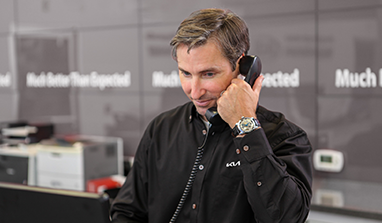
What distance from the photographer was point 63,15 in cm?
407

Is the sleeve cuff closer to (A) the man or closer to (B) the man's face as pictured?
(A) the man

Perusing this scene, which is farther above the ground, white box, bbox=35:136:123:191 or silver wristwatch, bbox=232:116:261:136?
silver wristwatch, bbox=232:116:261:136

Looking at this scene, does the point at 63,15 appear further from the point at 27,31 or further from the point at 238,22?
the point at 238,22

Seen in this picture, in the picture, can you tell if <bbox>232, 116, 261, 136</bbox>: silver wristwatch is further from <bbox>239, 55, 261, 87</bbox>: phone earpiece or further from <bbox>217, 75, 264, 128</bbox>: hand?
<bbox>239, 55, 261, 87</bbox>: phone earpiece

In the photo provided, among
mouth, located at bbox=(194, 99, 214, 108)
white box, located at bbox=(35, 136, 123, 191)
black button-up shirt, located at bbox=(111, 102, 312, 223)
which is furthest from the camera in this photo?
white box, located at bbox=(35, 136, 123, 191)

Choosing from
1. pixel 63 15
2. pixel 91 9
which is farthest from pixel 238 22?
pixel 63 15

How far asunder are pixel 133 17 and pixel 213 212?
266 centimetres

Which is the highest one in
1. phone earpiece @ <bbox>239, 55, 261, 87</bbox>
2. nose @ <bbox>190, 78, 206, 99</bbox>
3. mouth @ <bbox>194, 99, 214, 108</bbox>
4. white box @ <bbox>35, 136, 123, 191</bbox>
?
phone earpiece @ <bbox>239, 55, 261, 87</bbox>

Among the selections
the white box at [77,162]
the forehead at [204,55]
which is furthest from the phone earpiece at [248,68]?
the white box at [77,162]

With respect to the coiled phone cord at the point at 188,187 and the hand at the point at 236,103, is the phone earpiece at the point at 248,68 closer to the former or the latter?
the hand at the point at 236,103

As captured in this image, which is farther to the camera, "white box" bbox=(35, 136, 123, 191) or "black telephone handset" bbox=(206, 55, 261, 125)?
"white box" bbox=(35, 136, 123, 191)

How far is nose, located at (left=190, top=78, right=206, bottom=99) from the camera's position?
1.27 metres

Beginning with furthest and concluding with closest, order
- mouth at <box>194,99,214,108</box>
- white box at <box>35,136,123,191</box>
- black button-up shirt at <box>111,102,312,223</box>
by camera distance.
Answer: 1. white box at <box>35,136,123,191</box>
2. mouth at <box>194,99,214,108</box>
3. black button-up shirt at <box>111,102,312,223</box>

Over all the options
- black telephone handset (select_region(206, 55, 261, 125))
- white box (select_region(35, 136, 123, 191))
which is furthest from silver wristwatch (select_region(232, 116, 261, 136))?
white box (select_region(35, 136, 123, 191))
